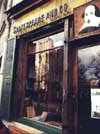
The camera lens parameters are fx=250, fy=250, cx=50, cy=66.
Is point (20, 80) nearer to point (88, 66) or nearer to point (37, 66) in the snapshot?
point (37, 66)

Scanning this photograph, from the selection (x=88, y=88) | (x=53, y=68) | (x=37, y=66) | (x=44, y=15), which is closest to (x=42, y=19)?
(x=44, y=15)

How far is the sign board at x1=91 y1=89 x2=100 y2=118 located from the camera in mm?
4589

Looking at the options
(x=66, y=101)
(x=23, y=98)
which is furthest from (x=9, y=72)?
(x=66, y=101)

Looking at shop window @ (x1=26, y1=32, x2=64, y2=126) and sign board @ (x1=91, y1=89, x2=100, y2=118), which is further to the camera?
shop window @ (x1=26, y1=32, x2=64, y2=126)

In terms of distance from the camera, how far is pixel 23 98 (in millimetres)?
6941

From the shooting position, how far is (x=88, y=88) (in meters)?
4.82

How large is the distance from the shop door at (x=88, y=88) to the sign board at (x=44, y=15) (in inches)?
45.2

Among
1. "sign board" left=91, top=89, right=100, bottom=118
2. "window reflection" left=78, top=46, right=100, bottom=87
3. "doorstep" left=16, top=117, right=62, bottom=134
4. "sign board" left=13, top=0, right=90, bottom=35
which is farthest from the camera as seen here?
"sign board" left=13, top=0, right=90, bottom=35

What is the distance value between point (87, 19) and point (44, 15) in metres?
1.70

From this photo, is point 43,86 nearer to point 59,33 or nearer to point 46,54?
point 46,54

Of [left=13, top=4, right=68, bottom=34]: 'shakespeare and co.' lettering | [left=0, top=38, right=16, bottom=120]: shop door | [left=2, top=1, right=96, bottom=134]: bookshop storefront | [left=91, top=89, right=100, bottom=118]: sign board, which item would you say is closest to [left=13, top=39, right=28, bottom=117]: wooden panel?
[left=2, top=1, right=96, bottom=134]: bookshop storefront

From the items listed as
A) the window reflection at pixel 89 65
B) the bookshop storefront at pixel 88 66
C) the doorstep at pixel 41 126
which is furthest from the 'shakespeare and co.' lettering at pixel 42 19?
the doorstep at pixel 41 126

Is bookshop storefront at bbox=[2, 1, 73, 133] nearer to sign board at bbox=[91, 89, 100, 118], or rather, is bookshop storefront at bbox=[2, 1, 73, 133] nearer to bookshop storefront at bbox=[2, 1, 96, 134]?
bookshop storefront at bbox=[2, 1, 96, 134]

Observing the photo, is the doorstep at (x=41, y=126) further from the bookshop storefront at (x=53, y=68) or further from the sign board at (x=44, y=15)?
the sign board at (x=44, y=15)
